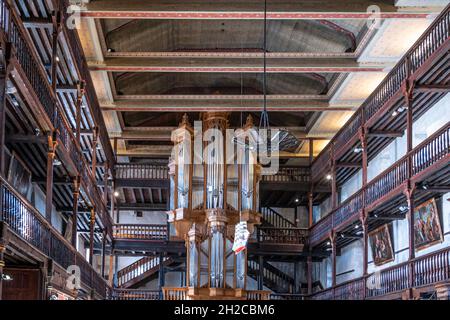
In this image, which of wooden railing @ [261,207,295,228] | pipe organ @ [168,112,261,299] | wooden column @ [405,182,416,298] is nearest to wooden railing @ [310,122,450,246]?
wooden column @ [405,182,416,298]

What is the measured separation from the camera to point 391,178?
2317 cm

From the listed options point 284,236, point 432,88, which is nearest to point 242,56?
point 432,88

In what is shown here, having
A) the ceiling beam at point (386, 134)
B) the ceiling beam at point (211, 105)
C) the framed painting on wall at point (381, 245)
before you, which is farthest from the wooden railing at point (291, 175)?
the ceiling beam at point (386, 134)

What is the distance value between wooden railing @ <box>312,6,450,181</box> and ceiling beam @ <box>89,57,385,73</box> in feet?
5.84

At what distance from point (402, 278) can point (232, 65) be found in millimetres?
10692

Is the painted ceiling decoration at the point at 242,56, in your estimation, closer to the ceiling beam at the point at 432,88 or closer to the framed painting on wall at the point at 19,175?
the ceiling beam at the point at 432,88

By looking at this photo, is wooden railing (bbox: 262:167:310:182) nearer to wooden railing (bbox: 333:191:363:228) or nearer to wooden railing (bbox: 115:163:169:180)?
wooden railing (bbox: 115:163:169:180)

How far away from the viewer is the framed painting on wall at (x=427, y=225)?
2225 cm

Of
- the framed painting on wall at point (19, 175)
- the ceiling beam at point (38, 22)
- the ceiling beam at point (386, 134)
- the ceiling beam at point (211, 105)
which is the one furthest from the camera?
the ceiling beam at point (211, 105)

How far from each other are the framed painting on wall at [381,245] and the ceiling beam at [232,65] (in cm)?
671

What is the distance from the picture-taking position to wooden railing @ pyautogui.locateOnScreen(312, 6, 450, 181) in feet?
59.1

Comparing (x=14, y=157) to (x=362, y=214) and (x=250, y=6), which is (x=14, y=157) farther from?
(x=362, y=214)

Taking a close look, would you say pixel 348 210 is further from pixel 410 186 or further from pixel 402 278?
pixel 410 186

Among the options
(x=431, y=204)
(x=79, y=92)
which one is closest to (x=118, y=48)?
(x=79, y=92)
